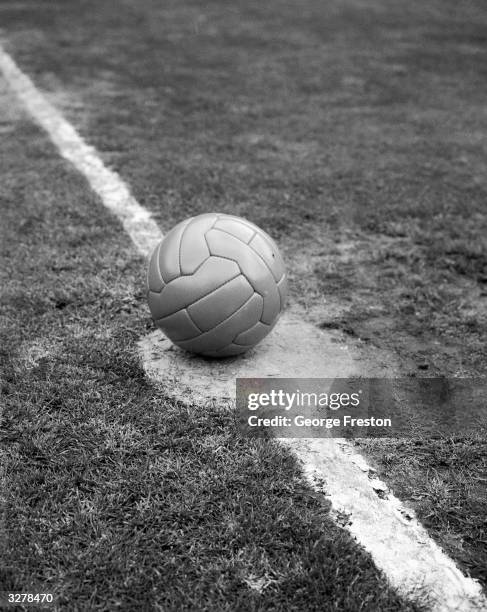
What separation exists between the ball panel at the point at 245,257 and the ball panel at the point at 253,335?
0.72 feet

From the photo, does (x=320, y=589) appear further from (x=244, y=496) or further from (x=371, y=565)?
(x=244, y=496)

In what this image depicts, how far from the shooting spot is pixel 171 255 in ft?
13.9

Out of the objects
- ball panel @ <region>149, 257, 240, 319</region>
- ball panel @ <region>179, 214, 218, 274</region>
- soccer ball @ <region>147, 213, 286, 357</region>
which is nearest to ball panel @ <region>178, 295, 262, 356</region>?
soccer ball @ <region>147, 213, 286, 357</region>

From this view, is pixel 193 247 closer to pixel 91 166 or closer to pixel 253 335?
pixel 253 335

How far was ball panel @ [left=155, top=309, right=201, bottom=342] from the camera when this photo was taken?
13.6ft

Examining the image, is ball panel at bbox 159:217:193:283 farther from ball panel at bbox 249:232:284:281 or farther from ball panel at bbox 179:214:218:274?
ball panel at bbox 249:232:284:281

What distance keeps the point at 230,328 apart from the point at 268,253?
21.1 inches

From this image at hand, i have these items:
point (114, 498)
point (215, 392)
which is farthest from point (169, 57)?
point (114, 498)

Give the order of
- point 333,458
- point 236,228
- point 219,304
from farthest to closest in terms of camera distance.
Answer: point 236,228
point 219,304
point 333,458

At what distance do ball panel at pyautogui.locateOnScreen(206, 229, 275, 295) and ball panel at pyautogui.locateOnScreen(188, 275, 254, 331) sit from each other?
0.33 ft

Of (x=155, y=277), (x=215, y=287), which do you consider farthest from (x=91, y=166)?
(x=215, y=287)

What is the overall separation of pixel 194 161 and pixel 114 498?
17.2 ft

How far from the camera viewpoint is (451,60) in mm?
13438

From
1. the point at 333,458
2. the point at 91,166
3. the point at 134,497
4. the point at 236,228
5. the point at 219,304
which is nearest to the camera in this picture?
the point at 134,497
